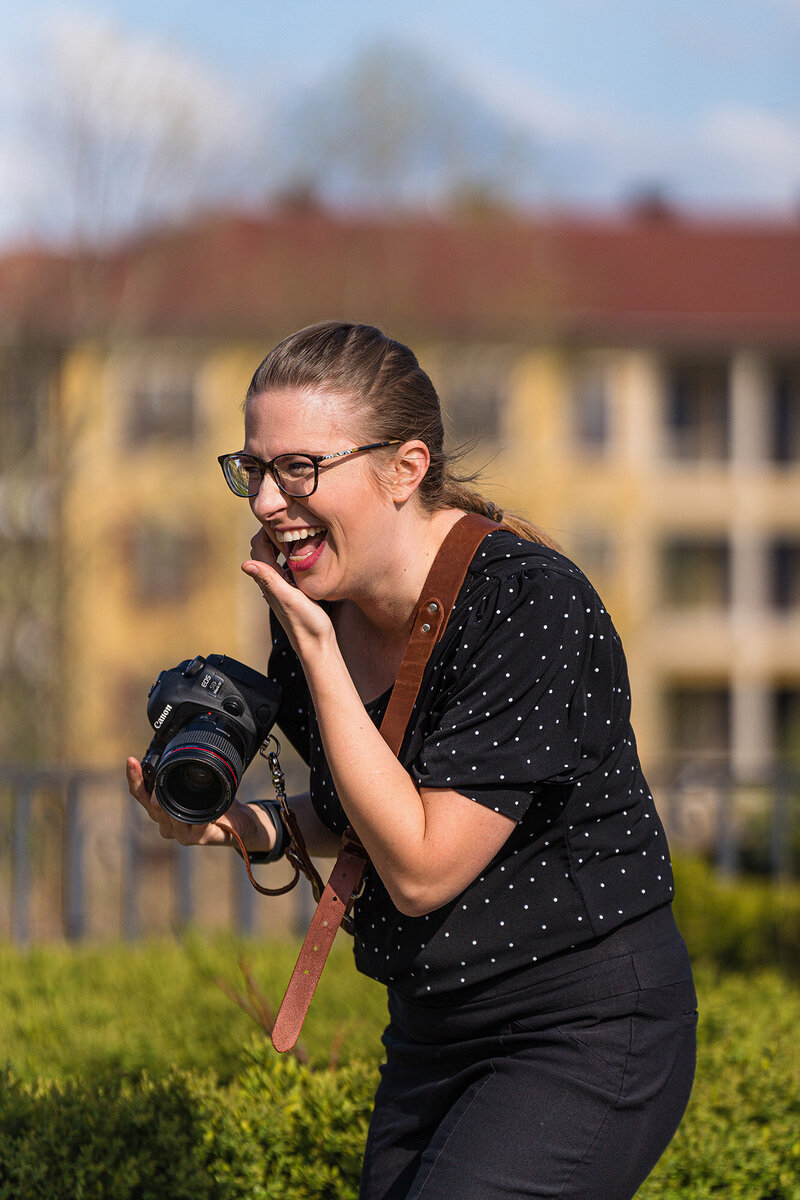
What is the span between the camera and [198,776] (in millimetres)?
2219

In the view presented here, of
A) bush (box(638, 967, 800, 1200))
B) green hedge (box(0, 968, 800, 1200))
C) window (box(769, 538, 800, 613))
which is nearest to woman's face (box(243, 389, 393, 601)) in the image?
green hedge (box(0, 968, 800, 1200))

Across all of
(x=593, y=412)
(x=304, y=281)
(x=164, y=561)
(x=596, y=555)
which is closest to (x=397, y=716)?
(x=304, y=281)

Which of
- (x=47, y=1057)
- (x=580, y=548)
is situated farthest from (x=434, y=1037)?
(x=580, y=548)

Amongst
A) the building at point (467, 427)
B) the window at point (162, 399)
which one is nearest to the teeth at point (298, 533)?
the building at point (467, 427)

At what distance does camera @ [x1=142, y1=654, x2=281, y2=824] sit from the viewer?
7.19 ft

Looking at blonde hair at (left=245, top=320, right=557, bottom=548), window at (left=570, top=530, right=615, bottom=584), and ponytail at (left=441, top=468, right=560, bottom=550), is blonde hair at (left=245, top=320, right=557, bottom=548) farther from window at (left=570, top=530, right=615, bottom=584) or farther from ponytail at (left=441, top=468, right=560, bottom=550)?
window at (left=570, top=530, right=615, bottom=584)

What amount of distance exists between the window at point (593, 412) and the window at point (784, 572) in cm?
446

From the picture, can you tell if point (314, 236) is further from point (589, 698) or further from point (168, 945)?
point (589, 698)

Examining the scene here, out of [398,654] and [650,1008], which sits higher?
[398,654]

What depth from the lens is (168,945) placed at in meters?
5.21

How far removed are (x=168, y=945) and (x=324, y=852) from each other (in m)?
2.85

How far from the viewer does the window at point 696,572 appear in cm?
2948

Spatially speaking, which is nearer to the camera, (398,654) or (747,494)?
(398,654)

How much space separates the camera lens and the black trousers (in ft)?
1.55
